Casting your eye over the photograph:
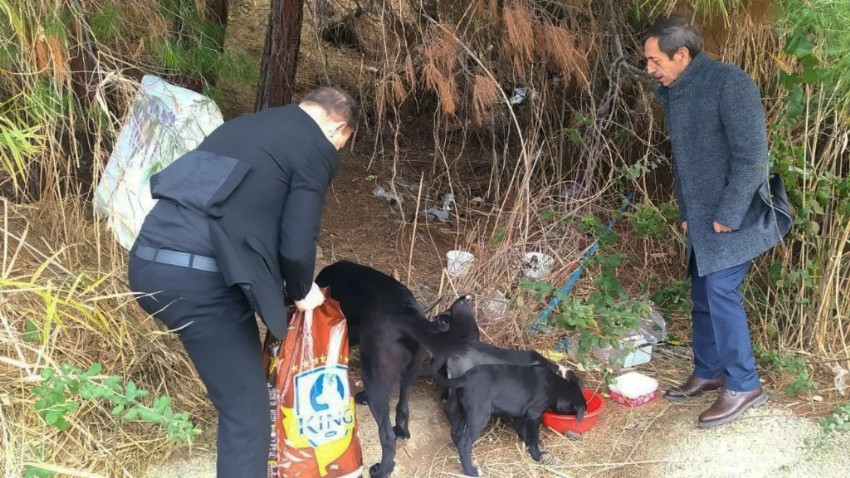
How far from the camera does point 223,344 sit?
2102 millimetres

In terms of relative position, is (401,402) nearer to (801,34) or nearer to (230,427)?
(230,427)

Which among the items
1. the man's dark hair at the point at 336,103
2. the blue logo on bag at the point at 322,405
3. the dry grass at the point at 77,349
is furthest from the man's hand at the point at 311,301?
the dry grass at the point at 77,349

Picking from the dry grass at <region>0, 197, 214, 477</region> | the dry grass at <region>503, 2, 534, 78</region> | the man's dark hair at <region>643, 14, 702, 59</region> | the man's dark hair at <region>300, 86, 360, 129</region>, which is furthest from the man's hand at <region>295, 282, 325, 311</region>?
the man's dark hair at <region>643, 14, 702, 59</region>

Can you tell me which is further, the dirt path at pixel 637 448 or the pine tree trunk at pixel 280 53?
the pine tree trunk at pixel 280 53

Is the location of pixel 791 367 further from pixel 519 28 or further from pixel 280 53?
pixel 280 53

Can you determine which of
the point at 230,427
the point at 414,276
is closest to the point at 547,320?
the point at 414,276

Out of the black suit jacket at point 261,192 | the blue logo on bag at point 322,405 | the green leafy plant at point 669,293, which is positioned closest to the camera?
the black suit jacket at point 261,192

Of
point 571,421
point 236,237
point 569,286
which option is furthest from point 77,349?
point 569,286

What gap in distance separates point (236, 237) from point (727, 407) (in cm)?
213

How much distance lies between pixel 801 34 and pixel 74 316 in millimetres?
3156

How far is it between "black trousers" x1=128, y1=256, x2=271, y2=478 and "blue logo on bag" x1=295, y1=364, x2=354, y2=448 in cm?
19

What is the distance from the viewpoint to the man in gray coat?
2.53m

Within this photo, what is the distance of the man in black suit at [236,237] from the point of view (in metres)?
1.99

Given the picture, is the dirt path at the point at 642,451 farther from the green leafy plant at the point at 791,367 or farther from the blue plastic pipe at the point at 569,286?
the blue plastic pipe at the point at 569,286
